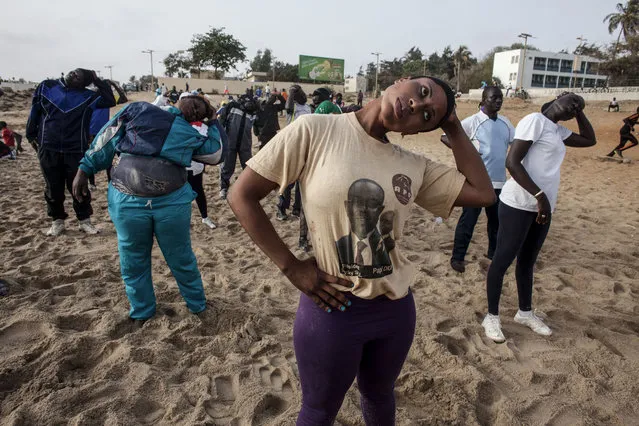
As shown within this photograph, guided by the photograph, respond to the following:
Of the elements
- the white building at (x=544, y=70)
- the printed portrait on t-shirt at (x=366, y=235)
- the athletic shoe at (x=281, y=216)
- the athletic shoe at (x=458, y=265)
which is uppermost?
the white building at (x=544, y=70)

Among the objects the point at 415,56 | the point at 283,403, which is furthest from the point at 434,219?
the point at 415,56

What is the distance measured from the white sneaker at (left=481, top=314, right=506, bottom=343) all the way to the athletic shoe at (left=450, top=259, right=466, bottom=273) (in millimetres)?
1226

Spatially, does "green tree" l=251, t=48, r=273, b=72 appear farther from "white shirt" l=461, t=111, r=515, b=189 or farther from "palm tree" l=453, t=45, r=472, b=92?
"white shirt" l=461, t=111, r=515, b=189

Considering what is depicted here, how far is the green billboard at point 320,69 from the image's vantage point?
53.9m

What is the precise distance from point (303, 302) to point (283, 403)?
1199mm

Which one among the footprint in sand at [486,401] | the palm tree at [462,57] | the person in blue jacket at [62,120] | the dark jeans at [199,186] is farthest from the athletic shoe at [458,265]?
the palm tree at [462,57]

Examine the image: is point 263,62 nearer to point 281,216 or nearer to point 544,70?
point 544,70

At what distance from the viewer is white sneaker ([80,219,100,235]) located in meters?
5.37

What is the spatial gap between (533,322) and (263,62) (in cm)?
8491

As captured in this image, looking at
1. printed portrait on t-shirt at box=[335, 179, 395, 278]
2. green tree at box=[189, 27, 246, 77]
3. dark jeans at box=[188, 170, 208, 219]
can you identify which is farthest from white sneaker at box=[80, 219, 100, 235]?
green tree at box=[189, 27, 246, 77]

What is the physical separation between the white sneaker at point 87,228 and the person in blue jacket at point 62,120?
321 millimetres

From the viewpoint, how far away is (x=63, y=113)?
491 centimetres

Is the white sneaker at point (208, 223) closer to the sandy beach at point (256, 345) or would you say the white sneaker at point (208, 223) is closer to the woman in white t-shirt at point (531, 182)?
the sandy beach at point (256, 345)

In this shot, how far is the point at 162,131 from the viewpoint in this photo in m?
3.04
